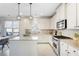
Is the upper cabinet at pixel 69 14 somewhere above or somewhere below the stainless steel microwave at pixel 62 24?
above

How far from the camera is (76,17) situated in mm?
1693

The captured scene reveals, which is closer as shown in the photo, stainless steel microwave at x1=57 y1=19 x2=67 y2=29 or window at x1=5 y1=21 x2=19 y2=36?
window at x1=5 y1=21 x2=19 y2=36

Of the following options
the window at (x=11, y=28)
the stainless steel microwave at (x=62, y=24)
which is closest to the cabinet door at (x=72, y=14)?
the stainless steel microwave at (x=62, y=24)

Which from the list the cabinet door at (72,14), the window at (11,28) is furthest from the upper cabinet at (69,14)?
the window at (11,28)

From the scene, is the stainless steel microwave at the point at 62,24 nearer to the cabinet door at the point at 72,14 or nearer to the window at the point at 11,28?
the cabinet door at the point at 72,14

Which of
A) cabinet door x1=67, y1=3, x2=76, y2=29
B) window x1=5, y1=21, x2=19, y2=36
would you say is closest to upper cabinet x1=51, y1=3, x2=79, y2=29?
cabinet door x1=67, y1=3, x2=76, y2=29

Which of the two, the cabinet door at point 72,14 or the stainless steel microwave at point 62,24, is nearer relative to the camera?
the cabinet door at point 72,14

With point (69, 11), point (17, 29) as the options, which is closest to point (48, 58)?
point (17, 29)

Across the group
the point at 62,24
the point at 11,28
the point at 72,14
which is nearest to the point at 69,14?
the point at 72,14

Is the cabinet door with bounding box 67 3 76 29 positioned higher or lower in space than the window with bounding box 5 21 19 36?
higher

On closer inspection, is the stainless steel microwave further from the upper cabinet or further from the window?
the window

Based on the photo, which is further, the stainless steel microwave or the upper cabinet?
the stainless steel microwave

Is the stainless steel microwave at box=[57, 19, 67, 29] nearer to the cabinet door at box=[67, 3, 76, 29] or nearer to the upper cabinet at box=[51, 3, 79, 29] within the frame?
the upper cabinet at box=[51, 3, 79, 29]

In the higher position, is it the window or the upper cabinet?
the upper cabinet
